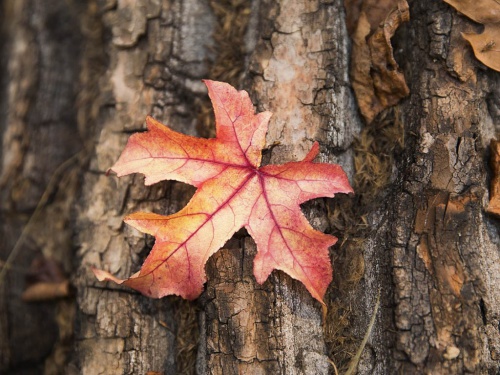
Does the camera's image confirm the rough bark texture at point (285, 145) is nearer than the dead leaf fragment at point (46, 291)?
Yes

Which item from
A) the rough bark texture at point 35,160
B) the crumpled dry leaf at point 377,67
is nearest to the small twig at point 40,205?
the rough bark texture at point 35,160

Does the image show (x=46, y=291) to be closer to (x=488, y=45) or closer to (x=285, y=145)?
(x=285, y=145)

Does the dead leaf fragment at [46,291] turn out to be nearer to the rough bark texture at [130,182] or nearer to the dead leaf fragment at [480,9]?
the rough bark texture at [130,182]

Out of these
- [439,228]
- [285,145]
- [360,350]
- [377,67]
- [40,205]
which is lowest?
[360,350]

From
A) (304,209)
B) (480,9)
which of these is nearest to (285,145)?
(304,209)

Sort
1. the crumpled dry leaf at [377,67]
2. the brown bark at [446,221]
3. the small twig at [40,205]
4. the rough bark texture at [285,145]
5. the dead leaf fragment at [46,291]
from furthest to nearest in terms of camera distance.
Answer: the small twig at [40,205]
the dead leaf fragment at [46,291]
the crumpled dry leaf at [377,67]
the rough bark texture at [285,145]
the brown bark at [446,221]
